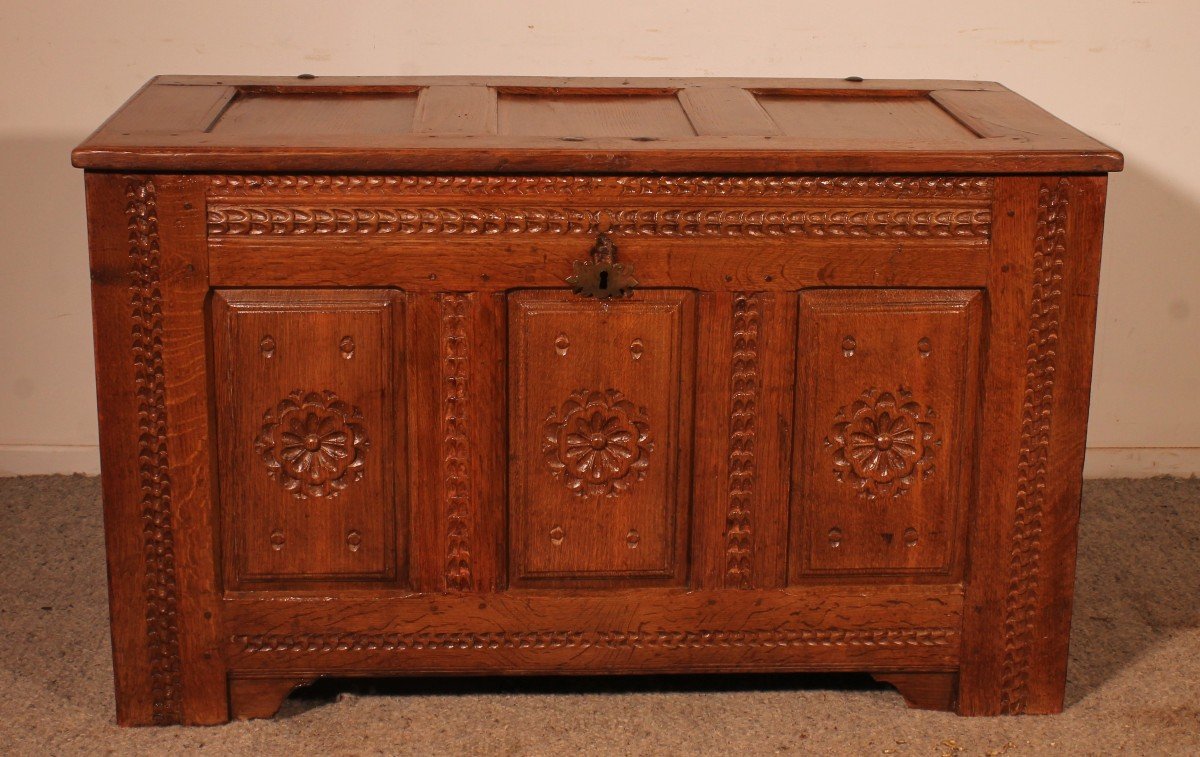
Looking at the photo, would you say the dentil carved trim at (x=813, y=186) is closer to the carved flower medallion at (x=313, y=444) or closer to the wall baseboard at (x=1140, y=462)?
the carved flower medallion at (x=313, y=444)

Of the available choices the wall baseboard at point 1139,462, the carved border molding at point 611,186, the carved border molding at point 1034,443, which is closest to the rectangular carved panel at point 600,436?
the carved border molding at point 611,186

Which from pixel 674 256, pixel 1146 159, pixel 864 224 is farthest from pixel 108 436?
pixel 1146 159

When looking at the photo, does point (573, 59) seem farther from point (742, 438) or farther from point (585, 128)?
point (742, 438)

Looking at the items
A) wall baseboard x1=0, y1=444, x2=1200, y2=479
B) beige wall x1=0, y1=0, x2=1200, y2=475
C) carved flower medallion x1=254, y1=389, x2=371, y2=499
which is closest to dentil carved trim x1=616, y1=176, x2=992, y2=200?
carved flower medallion x1=254, y1=389, x2=371, y2=499

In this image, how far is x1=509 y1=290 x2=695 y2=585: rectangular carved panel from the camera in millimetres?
2232

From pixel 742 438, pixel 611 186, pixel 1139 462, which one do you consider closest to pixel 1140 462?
pixel 1139 462

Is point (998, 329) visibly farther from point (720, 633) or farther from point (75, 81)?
point (75, 81)

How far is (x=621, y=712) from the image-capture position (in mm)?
2414

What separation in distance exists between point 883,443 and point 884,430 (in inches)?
0.7

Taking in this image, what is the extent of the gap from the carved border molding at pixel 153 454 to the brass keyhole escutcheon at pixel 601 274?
1.81ft

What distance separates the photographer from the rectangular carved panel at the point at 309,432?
2.21 m

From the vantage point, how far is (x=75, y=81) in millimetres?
3094

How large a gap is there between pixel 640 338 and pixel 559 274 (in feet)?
0.46

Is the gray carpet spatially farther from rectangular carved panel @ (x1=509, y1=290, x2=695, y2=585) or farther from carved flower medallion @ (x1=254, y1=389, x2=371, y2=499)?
carved flower medallion @ (x1=254, y1=389, x2=371, y2=499)
